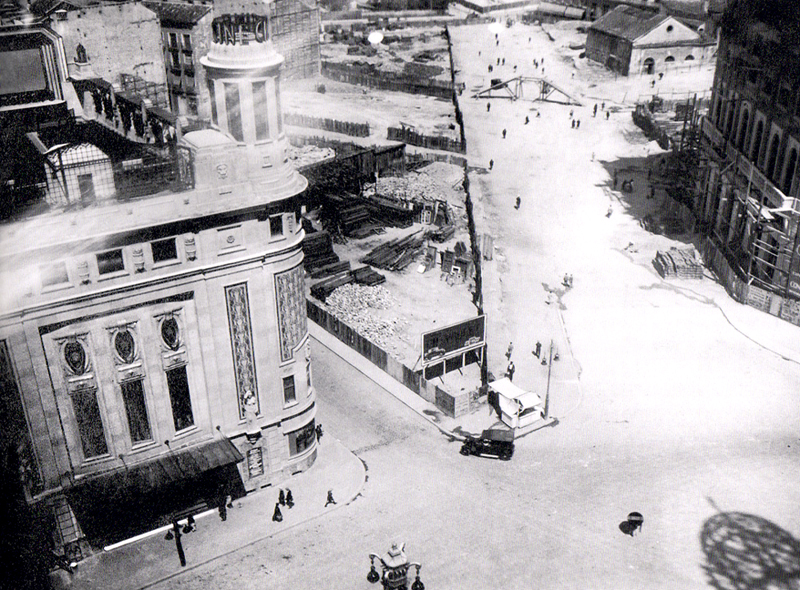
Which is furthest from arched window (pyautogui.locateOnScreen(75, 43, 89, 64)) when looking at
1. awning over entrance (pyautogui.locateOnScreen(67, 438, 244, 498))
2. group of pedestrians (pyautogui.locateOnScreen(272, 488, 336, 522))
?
group of pedestrians (pyautogui.locateOnScreen(272, 488, 336, 522))

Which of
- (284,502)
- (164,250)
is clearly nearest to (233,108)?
(164,250)

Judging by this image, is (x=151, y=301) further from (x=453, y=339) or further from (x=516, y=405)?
(x=516, y=405)

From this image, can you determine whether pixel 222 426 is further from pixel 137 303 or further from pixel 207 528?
pixel 137 303

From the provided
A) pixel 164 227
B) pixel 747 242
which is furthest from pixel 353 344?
pixel 747 242

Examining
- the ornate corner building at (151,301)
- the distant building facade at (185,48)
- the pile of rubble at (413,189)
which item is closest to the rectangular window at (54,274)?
the ornate corner building at (151,301)

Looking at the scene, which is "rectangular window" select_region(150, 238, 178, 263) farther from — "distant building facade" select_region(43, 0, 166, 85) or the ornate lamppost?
"distant building facade" select_region(43, 0, 166, 85)

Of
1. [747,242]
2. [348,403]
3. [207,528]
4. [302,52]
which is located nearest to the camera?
[207,528]
